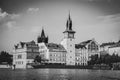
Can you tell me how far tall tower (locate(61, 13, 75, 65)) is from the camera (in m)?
52.2

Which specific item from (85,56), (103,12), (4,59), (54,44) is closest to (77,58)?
(85,56)

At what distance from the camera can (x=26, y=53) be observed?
49.5m

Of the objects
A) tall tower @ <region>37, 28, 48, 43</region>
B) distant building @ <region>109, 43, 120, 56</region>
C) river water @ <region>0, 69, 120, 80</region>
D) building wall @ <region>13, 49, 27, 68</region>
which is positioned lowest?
river water @ <region>0, 69, 120, 80</region>

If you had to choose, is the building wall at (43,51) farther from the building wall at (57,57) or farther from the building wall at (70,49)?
the building wall at (70,49)

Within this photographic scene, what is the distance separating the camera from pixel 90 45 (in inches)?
2170

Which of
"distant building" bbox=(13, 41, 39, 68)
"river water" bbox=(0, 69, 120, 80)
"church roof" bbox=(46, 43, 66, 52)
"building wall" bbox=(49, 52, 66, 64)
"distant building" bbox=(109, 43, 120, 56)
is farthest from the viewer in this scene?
"distant building" bbox=(109, 43, 120, 56)

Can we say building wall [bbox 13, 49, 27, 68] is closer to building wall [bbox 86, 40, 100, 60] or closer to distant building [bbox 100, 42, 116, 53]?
building wall [bbox 86, 40, 100, 60]

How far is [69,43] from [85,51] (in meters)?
4.29

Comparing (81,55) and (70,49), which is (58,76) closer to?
(70,49)

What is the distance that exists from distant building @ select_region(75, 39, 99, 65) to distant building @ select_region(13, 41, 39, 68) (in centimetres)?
823

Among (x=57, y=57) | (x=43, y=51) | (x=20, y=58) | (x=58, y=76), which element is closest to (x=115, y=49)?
(x=57, y=57)

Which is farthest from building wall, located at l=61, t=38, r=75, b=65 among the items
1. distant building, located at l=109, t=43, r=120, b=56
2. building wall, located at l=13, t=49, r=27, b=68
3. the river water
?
the river water

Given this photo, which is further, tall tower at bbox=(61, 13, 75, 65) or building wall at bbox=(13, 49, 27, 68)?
tall tower at bbox=(61, 13, 75, 65)

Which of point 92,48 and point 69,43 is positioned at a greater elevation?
point 69,43
